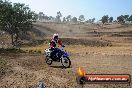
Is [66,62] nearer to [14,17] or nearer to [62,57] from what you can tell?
[62,57]

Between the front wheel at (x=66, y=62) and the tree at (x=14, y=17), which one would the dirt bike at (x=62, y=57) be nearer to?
the front wheel at (x=66, y=62)

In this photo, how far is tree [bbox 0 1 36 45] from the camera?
42.5 meters

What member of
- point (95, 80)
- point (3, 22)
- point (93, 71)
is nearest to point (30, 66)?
point (93, 71)

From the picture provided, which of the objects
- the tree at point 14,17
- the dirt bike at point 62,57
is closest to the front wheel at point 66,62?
the dirt bike at point 62,57

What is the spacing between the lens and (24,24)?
4819cm

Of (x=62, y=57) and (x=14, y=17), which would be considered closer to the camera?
(x=62, y=57)

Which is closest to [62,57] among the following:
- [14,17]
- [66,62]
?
[66,62]

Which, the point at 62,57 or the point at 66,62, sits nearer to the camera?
the point at 62,57

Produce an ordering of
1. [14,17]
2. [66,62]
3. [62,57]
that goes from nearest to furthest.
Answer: [62,57] → [66,62] → [14,17]

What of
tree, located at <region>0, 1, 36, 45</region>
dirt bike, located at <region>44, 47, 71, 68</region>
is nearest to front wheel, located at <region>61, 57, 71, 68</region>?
dirt bike, located at <region>44, 47, 71, 68</region>

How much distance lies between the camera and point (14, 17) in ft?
150

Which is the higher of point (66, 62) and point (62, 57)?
point (62, 57)

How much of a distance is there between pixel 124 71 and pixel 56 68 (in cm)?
423

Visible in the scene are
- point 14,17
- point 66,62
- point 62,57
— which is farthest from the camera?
point 14,17
